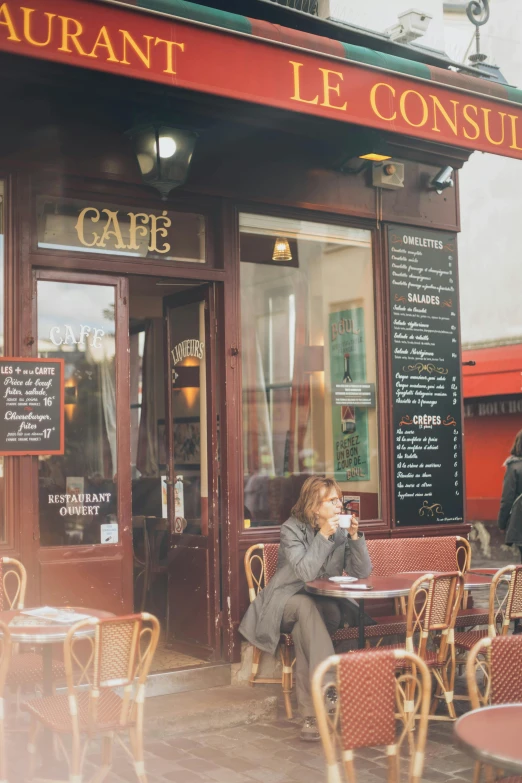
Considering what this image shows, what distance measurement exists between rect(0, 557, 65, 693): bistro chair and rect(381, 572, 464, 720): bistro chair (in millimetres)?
1980

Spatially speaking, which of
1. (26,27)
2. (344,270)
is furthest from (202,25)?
(344,270)

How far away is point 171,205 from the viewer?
6.67 metres

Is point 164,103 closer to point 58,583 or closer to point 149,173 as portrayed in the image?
point 149,173

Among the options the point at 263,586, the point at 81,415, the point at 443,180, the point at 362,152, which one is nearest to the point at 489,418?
the point at 443,180

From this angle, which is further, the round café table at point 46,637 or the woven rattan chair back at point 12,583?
the woven rattan chair back at point 12,583

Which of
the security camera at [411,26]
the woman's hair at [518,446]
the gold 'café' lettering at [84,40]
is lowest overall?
the woman's hair at [518,446]

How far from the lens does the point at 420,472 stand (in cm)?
766

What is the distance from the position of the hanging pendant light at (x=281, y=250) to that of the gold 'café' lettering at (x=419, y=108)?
1605mm

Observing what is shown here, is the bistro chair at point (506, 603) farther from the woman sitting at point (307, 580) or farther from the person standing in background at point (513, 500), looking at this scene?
the person standing in background at point (513, 500)

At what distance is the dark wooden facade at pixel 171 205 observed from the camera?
5852 millimetres

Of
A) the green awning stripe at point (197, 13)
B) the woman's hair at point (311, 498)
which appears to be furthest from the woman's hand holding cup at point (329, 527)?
the green awning stripe at point (197, 13)

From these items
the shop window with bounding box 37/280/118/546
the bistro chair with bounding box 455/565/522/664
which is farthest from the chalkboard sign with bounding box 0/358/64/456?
the bistro chair with bounding box 455/565/522/664

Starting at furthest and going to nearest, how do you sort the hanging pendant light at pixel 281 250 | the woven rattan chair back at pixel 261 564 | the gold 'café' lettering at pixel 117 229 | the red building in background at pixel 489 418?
the red building in background at pixel 489 418 → the hanging pendant light at pixel 281 250 → the woven rattan chair back at pixel 261 564 → the gold 'café' lettering at pixel 117 229

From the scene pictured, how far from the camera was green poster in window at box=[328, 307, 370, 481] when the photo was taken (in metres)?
7.50
